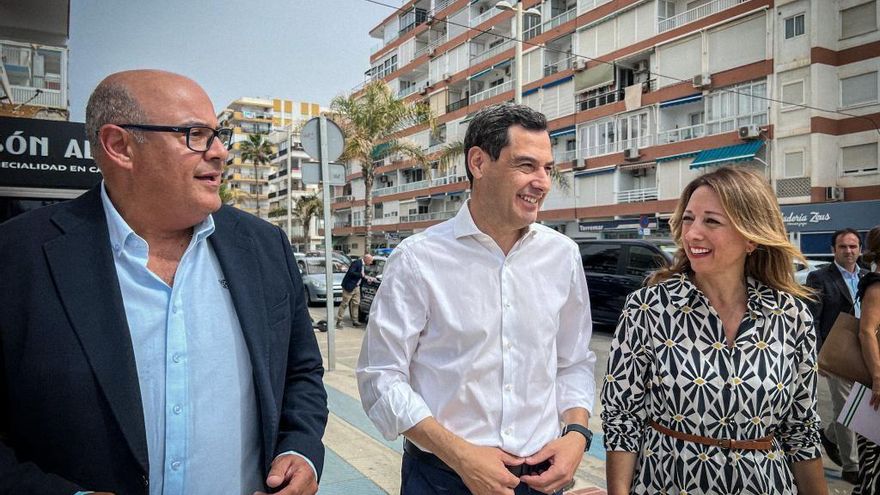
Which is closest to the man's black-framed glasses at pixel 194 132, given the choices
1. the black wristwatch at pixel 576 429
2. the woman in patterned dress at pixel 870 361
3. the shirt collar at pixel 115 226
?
the shirt collar at pixel 115 226

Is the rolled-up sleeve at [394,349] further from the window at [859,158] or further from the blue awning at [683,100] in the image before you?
the blue awning at [683,100]

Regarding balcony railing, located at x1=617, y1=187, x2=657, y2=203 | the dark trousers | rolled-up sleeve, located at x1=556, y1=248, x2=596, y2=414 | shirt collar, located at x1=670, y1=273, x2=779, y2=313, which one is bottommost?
the dark trousers

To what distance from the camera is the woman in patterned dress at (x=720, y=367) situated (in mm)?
1882

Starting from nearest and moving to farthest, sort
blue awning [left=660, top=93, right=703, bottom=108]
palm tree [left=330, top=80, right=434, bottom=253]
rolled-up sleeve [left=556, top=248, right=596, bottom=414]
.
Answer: rolled-up sleeve [left=556, top=248, right=596, bottom=414] → palm tree [left=330, top=80, right=434, bottom=253] → blue awning [left=660, top=93, right=703, bottom=108]

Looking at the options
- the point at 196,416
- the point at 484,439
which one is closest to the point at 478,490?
the point at 484,439

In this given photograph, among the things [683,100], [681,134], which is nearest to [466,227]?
[683,100]

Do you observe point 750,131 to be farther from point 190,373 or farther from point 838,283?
point 190,373

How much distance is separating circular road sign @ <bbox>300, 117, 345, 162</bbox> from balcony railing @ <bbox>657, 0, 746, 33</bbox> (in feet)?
80.5

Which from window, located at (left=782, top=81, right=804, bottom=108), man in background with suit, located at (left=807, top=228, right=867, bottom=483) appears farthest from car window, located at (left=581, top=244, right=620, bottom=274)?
window, located at (left=782, top=81, right=804, bottom=108)

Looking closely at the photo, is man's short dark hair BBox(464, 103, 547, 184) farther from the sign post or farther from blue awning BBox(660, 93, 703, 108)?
blue awning BBox(660, 93, 703, 108)

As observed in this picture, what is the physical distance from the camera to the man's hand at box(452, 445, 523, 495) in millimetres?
1713

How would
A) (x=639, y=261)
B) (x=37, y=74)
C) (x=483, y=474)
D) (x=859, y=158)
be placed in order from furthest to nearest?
(x=859, y=158) → (x=639, y=261) → (x=37, y=74) → (x=483, y=474)

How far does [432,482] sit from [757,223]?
1.40 meters

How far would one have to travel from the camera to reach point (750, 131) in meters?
24.7
